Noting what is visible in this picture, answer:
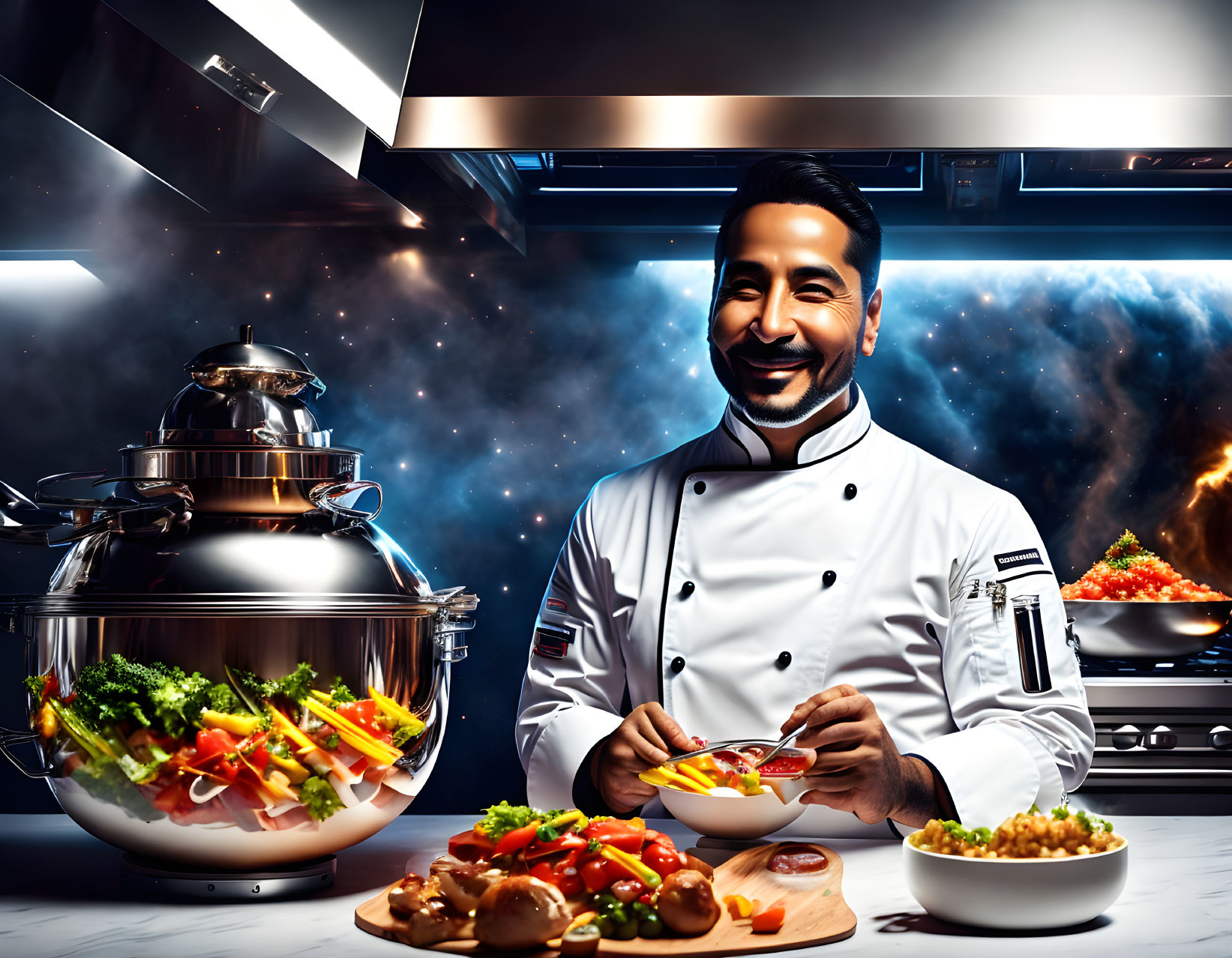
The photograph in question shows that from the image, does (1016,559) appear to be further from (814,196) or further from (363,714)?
(363,714)

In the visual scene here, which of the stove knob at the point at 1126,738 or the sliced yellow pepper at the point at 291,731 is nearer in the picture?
the sliced yellow pepper at the point at 291,731

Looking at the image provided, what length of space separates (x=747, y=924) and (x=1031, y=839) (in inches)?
10.5

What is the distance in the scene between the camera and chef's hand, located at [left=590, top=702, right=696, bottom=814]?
1307mm

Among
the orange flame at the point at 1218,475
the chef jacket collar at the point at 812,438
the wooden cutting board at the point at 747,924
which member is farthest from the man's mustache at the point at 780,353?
the orange flame at the point at 1218,475

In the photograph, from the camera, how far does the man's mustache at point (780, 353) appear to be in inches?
62.2

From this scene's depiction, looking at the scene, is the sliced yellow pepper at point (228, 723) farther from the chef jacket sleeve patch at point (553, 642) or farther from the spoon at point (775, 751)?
the chef jacket sleeve patch at point (553, 642)

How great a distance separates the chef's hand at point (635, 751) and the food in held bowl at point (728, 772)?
0.07 feet

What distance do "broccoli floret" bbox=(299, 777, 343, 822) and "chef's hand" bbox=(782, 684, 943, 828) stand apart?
51cm

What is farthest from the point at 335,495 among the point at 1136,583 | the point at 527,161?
the point at 1136,583

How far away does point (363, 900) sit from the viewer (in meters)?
1.10

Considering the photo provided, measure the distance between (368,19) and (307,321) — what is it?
1.00 m

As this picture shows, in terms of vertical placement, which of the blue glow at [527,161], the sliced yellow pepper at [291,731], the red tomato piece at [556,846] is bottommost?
the red tomato piece at [556,846]

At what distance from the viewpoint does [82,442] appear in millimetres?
2266

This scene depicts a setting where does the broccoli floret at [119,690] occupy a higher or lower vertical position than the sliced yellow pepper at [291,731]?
higher
